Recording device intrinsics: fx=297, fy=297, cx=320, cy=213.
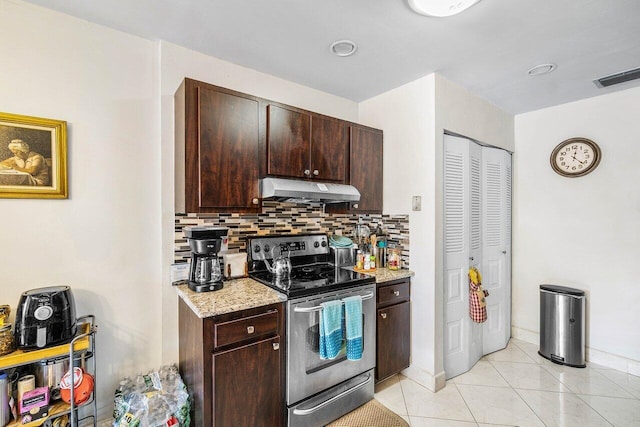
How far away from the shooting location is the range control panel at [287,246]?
235 cm

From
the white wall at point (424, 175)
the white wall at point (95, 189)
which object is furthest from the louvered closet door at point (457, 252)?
the white wall at point (95, 189)

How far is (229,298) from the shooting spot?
1747 millimetres

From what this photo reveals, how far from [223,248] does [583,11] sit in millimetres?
2639

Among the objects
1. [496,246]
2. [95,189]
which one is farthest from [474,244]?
[95,189]

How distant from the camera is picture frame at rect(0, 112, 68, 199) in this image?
5.13ft

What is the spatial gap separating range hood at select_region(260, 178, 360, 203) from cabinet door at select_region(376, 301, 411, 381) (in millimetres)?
951

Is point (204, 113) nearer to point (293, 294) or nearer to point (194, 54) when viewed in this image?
point (194, 54)

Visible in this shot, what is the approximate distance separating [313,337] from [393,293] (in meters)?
0.82

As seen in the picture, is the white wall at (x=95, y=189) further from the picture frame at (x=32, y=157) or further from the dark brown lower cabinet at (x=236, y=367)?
the dark brown lower cabinet at (x=236, y=367)

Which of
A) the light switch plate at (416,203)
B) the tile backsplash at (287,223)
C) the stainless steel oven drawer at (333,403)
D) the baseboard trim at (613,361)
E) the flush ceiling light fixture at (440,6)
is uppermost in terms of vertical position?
the flush ceiling light fixture at (440,6)

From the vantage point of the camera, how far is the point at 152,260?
199cm

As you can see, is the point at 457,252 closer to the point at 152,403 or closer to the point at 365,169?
the point at 365,169

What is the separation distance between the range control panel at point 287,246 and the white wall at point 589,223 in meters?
2.32

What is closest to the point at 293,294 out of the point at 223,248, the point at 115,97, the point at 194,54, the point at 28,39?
the point at 223,248
